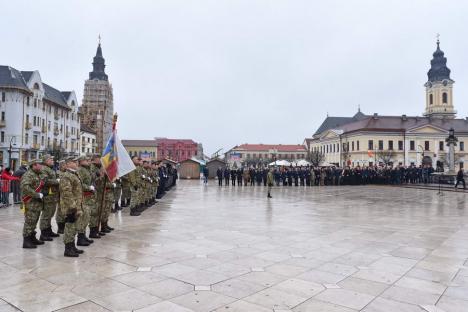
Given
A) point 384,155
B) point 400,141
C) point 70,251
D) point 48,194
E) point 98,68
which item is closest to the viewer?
point 70,251

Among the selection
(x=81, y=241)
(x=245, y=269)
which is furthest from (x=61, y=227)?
(x=245, y=269)

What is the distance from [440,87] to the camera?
9312 cm

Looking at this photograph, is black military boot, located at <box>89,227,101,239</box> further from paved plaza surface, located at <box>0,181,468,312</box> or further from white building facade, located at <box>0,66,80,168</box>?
white building facade, located at <box>0,66,80,168</box>

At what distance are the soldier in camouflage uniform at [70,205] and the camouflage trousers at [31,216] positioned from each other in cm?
118

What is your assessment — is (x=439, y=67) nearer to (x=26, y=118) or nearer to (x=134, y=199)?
(x=26, y=118)

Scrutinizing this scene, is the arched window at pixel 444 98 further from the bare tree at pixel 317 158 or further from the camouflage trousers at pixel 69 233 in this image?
the camouflage trousers at pixel 69 233

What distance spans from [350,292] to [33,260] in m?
5.33

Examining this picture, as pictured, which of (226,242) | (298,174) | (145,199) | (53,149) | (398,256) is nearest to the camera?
(398,256)

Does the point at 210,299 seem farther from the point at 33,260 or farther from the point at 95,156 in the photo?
the point at 95,156

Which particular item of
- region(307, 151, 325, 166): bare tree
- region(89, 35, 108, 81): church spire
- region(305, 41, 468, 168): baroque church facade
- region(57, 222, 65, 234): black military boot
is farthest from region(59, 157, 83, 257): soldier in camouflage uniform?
region(89, 35, 108, 81): church spire

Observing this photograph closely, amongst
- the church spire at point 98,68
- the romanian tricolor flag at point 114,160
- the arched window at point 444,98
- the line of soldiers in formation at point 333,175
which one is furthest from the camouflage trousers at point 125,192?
the arched window at point 444,98

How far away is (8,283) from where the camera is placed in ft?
16.6

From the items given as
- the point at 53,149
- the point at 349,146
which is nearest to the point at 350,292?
the point at 53,149

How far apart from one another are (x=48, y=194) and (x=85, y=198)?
0.88 metres
